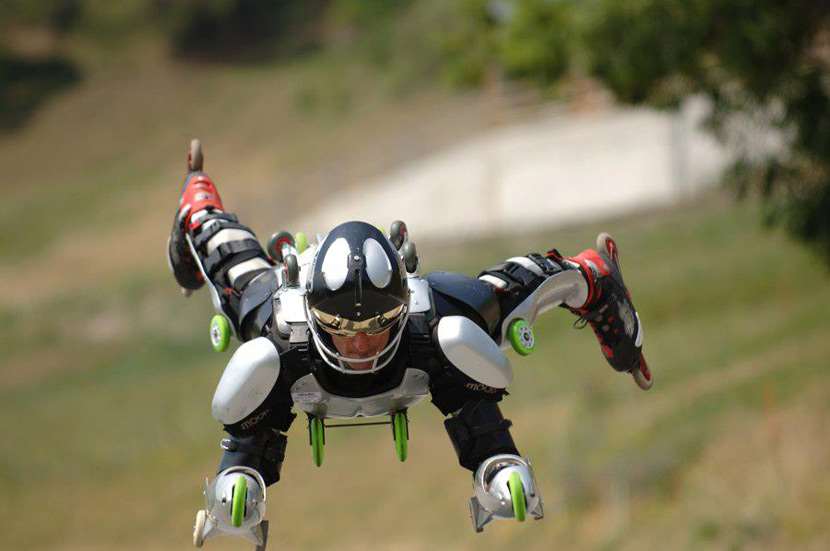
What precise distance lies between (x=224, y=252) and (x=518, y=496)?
8.09 feet

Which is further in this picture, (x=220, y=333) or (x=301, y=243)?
(x=301, y=243)

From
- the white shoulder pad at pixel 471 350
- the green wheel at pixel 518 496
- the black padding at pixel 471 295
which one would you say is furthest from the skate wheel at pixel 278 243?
the green wheel at pixel 518 496

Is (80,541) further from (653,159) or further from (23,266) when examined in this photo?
(23,266)

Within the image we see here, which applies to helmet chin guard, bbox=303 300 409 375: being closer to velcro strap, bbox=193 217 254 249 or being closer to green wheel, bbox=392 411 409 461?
green wheel, bbox=392 411 409 461

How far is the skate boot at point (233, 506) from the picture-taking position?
8547 mm

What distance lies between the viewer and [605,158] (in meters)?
42.4

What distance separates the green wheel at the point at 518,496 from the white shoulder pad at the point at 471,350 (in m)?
0.59

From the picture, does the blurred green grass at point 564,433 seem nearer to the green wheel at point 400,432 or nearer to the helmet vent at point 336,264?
the green wheel at point 400,432

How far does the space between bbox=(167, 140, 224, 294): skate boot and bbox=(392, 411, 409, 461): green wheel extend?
2.00 metres

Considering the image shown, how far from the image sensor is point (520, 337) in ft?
29.1

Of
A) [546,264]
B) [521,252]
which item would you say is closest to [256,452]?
[546,264]

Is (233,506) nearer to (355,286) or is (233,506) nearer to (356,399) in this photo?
(356,399)

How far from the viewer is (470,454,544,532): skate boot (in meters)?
8.48

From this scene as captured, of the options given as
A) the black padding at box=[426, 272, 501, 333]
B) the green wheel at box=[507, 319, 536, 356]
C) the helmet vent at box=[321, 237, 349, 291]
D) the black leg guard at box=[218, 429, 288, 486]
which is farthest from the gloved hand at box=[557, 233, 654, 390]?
the black leg guard at box=[218, 429, 288, 486]
